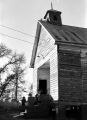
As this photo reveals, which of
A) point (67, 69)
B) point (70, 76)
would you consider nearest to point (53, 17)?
point (67, 69)

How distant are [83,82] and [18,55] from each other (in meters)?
23.4

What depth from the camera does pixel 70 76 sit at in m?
18.1

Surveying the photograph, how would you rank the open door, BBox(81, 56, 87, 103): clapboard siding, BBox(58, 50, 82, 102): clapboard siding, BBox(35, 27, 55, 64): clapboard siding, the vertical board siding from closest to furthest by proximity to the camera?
BBox(58, 50, 82, 102): clapboard siding → the vertical board siding → BBox(81, 56, 87, 103): clapboard siding → BBox(35, 27, 55, 64): clapboard siding → the open door

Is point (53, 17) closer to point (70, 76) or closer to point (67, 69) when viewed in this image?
point (67, 69)

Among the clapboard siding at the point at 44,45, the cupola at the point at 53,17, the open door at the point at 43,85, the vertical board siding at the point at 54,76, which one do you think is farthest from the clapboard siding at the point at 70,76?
the cupola at the point at 53,17

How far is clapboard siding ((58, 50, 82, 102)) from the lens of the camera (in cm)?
1753

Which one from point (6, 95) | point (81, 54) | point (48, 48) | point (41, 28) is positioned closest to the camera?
point (81, 54)

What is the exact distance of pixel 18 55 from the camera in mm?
40250

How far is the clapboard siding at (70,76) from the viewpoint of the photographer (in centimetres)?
1753

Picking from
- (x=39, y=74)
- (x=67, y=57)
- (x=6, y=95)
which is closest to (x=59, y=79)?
(x=67, y=57)

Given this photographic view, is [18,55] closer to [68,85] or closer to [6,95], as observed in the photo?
[6,95]

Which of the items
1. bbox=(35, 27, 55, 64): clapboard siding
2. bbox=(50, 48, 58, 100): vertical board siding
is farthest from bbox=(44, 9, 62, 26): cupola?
bbox=(50, 48, 58, 100): vertical board siding

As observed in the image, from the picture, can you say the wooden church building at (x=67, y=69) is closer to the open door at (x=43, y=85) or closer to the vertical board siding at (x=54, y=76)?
the vertical board siding at (x=54, y=76)

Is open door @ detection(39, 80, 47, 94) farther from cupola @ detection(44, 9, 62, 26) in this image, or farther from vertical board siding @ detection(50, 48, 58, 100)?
cupola @ detection(44, 9, 62, 26)
